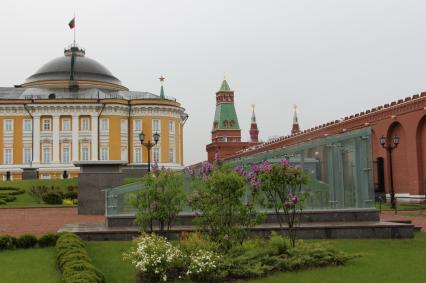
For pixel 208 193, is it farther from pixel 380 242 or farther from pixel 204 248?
pixel 380 242

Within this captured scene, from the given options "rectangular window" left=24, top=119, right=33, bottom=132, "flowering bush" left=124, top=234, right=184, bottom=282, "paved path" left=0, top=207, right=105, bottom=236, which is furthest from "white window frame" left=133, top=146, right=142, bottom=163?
"flowering bush" left=124, top=234, right=184, bottom=282

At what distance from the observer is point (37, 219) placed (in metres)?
19.2

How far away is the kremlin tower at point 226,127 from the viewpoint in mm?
75000

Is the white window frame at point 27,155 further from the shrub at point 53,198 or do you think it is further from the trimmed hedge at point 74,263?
the trimmed hedge at point 74,263

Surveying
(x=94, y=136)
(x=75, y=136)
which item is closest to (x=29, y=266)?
(x=94, y=136)

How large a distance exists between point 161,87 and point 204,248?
53421mm

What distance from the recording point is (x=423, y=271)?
8273 mm

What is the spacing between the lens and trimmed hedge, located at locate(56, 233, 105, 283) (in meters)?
7.48

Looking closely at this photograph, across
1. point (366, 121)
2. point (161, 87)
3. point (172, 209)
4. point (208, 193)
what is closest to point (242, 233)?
point (208, 193)

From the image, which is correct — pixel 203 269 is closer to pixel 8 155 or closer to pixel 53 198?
pixel 53 198

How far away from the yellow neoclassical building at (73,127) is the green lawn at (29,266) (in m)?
41.7

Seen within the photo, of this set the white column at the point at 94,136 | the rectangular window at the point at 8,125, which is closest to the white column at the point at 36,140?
the rectangular window at the point at 8,125

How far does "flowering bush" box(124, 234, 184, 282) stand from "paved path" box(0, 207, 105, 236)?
7.32 meters

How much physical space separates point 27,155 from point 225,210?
4862cm
